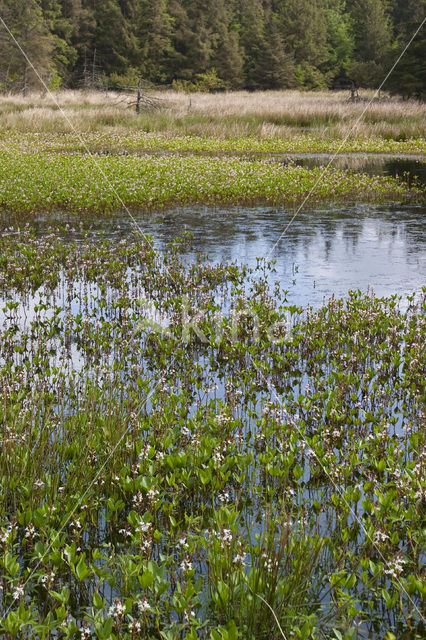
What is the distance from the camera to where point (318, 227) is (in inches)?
617

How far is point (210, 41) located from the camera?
258 feet

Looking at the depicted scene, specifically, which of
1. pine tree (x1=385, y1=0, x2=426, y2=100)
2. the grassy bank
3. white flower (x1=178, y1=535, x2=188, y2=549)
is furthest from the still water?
pine tree (x1=385, y1=0, x2=426, y2=100)

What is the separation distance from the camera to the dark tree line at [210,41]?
72312mm

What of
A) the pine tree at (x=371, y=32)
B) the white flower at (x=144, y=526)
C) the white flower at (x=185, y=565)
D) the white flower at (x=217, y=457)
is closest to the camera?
the white flower at (x=185, y=565)

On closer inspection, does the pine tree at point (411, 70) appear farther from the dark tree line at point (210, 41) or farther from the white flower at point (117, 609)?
the white flower at point (117, 609)

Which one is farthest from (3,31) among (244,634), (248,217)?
(244,634)

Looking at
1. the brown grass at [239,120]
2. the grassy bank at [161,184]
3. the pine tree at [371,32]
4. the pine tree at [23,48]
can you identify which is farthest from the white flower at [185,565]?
the pine tree at [371,32]

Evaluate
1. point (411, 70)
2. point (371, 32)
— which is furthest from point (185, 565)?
point (371, 32)

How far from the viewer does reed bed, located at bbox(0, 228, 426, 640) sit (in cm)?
359

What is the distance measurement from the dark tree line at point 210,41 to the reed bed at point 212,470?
6050cm

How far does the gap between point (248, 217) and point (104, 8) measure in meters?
68.6

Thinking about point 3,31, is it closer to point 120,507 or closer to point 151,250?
point 151,250

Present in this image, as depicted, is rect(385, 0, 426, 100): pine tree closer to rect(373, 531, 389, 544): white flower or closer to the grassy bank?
the grassy bank

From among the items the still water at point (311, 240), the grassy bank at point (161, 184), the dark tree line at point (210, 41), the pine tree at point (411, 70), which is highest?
the dark tree line at point (210, 41)
